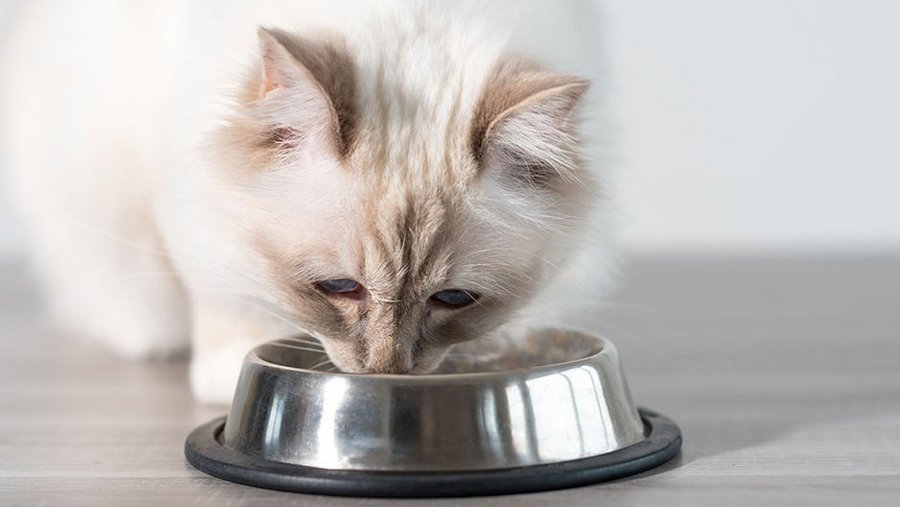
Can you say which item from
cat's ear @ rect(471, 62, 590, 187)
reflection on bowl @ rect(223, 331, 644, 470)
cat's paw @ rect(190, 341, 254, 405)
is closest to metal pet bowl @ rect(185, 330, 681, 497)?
reflection on bowl @ rect(223, 331, 644, 470)

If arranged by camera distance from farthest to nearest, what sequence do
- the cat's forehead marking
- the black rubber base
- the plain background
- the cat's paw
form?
1. the plain background
2. the cat's paw
3. the cat's forehead marking
4. the black rubber base

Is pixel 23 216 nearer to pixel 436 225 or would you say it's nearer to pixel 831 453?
pixel 436 225

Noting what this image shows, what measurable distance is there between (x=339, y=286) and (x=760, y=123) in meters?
3.35

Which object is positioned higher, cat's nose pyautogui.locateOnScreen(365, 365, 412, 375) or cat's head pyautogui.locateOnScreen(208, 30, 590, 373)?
cat's head pyautogui.locateOnScreen(208, 30, 590, 373)

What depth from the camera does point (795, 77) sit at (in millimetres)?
4641

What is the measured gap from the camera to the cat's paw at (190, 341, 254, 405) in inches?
84.2

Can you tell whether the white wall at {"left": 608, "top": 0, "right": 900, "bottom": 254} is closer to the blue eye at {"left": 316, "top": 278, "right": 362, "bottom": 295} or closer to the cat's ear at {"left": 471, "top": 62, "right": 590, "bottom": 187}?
the cat's ear at {"left": 471, "top": 62, "right": 590, "bottom": 187}

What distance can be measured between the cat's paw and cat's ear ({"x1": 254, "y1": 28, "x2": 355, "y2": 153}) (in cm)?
59

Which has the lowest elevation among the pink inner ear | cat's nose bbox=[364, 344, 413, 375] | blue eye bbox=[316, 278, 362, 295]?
cat's nose bbox=[364, 344, 413, 375]

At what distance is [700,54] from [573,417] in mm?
3249

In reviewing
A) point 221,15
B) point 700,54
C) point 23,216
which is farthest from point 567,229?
point 700,54

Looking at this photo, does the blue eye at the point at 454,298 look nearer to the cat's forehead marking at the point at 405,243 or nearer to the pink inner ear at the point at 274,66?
the cat's forehead marking at the point at 405,243

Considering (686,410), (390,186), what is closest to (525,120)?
(390,186)

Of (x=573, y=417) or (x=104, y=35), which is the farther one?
(x=104, y=35)
